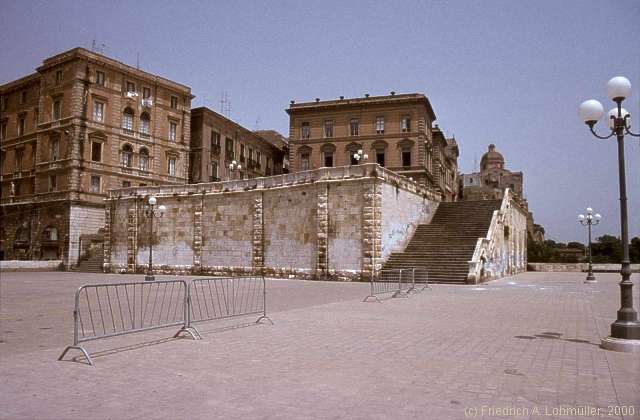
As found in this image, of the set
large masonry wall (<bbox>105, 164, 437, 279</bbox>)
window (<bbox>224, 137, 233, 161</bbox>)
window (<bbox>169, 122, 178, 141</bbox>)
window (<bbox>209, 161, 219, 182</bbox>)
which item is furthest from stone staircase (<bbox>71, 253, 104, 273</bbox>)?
window (<bbox>224, 137, 233, 161</bbox>)

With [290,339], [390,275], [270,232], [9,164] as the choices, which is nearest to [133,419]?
[290,339]

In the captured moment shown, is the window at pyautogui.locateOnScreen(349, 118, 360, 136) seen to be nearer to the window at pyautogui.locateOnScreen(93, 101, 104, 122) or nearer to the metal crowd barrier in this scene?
the window at pyautogui.locateOnScreen(93, 101, 104, 122)

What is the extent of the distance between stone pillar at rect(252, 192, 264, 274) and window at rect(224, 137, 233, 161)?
28384mm

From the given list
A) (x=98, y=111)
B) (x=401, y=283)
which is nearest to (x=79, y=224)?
(x=98, y=111)

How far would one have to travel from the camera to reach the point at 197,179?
53.2 m

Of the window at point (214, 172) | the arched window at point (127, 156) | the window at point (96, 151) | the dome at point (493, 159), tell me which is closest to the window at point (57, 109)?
the window at point (96, 151)

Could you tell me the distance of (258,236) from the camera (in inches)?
1163

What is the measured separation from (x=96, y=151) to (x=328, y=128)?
2331 cm

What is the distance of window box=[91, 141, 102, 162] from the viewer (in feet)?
144

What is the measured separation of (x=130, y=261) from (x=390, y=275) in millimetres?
20263

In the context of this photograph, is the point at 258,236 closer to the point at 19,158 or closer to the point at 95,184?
the point at 95,184

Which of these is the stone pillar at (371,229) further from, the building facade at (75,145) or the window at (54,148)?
the window at (54,148)

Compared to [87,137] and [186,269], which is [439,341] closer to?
[186,269]

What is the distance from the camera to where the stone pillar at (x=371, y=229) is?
81.1 ft
